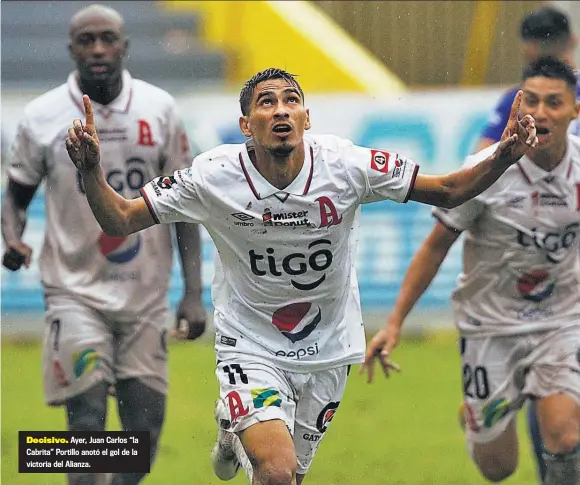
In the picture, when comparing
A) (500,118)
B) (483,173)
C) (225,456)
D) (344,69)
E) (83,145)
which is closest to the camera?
(83,145)

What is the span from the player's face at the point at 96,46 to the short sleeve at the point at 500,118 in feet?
6.64

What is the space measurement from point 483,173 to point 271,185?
2.85 ft

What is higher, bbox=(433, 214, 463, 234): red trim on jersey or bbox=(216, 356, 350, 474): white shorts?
bbox=(433, 214, 463, 234): red trim on jersey

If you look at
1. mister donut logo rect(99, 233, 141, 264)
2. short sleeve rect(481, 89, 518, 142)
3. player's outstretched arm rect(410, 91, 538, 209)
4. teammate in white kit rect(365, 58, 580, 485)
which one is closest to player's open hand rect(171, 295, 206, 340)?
mister donut logo rect(99, 233, 141, 264)

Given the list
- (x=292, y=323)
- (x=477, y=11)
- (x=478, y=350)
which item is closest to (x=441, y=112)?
(x=477, y=11)

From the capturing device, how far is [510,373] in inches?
271

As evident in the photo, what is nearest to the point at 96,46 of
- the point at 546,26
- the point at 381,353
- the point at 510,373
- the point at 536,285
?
the point at 381,353

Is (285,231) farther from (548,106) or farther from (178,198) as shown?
(548,106)

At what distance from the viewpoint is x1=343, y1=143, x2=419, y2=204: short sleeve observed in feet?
19.1

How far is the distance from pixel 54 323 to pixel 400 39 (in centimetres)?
241

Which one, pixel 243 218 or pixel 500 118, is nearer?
pixel 243 218

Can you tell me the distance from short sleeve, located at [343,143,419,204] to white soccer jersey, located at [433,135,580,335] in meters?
0.81

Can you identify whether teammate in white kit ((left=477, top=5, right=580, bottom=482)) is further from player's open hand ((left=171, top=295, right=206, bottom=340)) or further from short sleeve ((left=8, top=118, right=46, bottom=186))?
short sleeve ((left=8, top=118, right=46, bottom=186))

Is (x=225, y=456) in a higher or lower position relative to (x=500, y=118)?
lower
